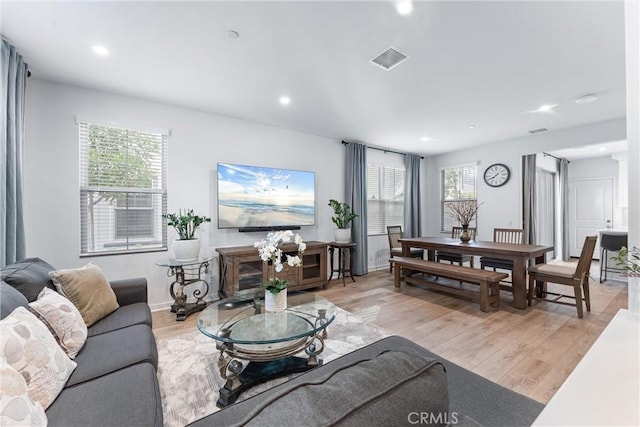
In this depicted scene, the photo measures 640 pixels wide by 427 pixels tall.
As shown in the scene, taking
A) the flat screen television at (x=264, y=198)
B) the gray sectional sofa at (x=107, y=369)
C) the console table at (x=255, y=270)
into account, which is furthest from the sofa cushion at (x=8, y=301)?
the flat screen television at (x=264, y=198)

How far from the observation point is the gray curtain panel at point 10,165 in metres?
2.09

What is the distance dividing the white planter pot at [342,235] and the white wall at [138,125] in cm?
42

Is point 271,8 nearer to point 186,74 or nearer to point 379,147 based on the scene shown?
point 186,74

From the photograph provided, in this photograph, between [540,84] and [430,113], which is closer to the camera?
[540,84]

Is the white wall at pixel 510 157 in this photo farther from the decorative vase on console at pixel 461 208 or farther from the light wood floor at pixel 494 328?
the light wood floor at pixel 494 328

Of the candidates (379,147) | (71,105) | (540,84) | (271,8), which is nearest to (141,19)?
(271,8)

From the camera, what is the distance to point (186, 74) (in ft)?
8.96

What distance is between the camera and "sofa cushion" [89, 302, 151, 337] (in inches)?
72.6

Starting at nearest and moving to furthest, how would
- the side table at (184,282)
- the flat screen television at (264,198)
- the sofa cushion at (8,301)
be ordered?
the sofa cushion at (8,301) < the side table at (184,282) < the flat screen television at (264,198)

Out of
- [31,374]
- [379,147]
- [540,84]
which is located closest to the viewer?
[31,374]

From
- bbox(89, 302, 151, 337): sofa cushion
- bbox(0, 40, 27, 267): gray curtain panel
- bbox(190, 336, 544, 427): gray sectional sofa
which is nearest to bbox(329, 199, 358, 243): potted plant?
bbox(89, 302, 151, 337): sofa cushion

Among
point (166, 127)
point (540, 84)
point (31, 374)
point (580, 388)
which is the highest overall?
point (540, 84)

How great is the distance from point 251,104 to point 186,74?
35.0 inches

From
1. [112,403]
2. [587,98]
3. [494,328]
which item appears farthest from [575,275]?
[112,403]
